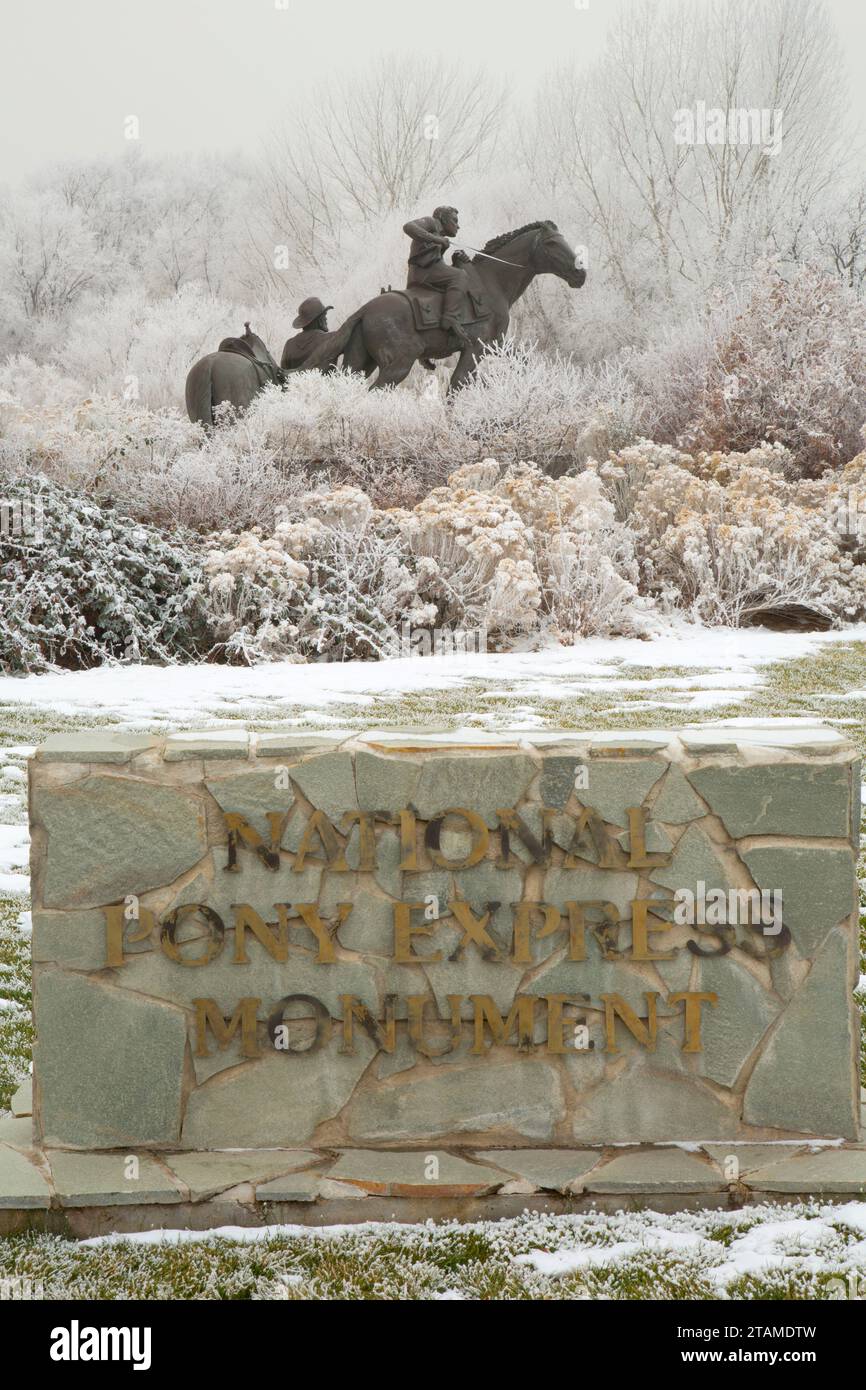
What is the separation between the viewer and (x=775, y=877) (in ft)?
8.52

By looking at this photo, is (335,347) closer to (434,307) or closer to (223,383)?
(434,307)

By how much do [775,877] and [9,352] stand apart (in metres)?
26.5

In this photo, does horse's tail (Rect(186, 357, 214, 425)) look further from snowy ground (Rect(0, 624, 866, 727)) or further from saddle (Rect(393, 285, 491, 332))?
snowy ground (Rect(0, 624, 866, 727))

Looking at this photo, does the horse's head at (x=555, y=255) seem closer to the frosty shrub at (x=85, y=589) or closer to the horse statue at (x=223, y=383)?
the horse statue at (x=223, y=383)

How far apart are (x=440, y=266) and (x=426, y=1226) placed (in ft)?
45.5

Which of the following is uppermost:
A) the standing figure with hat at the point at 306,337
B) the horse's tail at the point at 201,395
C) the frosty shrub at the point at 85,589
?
the standing figure with hat at the point at 306,337

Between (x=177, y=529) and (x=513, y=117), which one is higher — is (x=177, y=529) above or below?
below

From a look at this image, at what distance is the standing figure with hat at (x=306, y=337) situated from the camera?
15062 mm

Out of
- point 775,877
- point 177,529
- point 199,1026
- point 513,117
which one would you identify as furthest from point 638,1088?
point 513,117

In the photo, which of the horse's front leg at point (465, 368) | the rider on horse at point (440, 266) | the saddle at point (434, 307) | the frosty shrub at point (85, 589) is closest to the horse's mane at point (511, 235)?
the rider on horse at point (440, 266)

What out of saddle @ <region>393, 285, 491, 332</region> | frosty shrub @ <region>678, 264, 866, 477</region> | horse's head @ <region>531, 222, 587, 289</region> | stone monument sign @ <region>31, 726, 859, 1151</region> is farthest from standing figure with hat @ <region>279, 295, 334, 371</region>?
stone monument sign @ <region>31, 726, 859, 1151</region>

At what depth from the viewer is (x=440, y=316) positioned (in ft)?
48.6

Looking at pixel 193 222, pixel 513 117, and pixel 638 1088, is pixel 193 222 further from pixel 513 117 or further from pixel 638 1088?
pixel 638 1088

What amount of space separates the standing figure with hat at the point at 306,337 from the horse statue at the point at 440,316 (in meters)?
0.10
